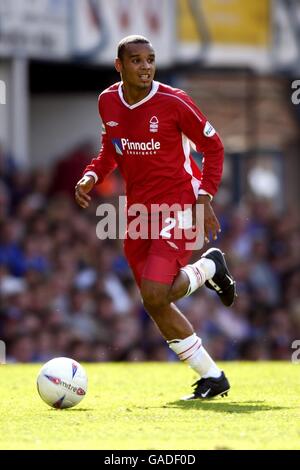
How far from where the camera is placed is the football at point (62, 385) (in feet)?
28.4

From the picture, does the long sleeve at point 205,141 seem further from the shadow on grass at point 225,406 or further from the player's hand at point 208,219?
the shadow on grass at point 225,406

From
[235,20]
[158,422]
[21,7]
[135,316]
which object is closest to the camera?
[158,422]

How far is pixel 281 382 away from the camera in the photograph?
10656 millimetres

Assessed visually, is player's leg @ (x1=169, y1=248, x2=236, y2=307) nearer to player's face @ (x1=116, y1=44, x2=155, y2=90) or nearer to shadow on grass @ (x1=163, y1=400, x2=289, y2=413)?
shadow on grass @ (x1=163, y1=400, x2=289, y2=413)

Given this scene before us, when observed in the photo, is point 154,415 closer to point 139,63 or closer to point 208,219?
point 208,219

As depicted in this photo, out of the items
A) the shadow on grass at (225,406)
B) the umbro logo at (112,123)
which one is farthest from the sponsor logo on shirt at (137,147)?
the shadow on grass at (225,406)

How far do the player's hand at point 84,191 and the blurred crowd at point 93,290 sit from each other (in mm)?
6326

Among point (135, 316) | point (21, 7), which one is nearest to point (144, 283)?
point (135, 316)

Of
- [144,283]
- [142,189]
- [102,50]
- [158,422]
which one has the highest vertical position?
[102,50]

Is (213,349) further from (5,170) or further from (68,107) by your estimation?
(68,107)

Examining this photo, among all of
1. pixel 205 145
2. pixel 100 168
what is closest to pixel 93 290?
pixel 100 168

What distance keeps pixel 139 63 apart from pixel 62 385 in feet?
Answer: 7.58

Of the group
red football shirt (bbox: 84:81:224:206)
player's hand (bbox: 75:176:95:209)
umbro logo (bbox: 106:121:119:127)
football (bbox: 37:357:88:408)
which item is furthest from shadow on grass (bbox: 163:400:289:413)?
umbro logo (bbox: 106:121:119:127)

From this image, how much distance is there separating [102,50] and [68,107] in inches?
90.0
